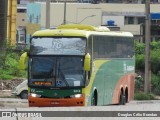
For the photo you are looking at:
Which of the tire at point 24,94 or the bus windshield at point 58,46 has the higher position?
the bus windshield at point 58,46

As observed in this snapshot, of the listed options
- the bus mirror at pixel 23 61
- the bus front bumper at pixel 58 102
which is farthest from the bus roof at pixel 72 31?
the bus front bumper at pixel 58 102

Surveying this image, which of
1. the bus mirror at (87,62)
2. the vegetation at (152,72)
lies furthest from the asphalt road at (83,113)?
the vegetation at (152,72)

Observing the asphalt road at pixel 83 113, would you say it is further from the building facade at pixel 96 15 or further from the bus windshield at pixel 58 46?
the building facade at pixel 96 15

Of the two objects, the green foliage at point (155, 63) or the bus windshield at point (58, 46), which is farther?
the green foliage at point (155, 63)

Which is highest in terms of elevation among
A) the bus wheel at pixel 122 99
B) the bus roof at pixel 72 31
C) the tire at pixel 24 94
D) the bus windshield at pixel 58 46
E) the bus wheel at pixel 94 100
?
the bus roof at pixel 72 31

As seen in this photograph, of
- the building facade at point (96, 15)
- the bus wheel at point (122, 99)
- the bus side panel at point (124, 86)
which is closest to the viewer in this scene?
the bus side panel at point (124, 86)

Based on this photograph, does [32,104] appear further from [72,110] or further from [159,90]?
[159,90]

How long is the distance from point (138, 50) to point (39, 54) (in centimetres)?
3244

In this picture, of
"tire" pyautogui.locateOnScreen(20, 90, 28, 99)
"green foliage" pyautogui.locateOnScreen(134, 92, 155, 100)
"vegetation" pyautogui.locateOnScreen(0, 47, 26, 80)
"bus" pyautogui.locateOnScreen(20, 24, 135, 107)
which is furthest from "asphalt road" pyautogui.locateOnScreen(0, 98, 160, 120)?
"vegetation" pyautogui.locateOnScreen(0, 47, 26, 80)

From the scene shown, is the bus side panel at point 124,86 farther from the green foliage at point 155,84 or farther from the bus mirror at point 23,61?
the green foliage at point 155,84

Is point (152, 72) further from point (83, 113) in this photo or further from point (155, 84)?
point (83, 113)

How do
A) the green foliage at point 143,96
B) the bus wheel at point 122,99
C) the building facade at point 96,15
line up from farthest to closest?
1. the building facade at point 96,15
2. the green foliage at point 143,96
3. the bus wheel at point 122,99

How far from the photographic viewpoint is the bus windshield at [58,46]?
79.4ft

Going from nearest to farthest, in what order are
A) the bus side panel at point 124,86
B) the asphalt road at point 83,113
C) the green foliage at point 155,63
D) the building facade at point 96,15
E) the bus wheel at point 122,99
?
the asphalt road at point 83,113 < the bus side panel at point 124,86 < the bus wheel at point 122,99 < the green foliage at point 155,63 < the building facade at point 96,15
